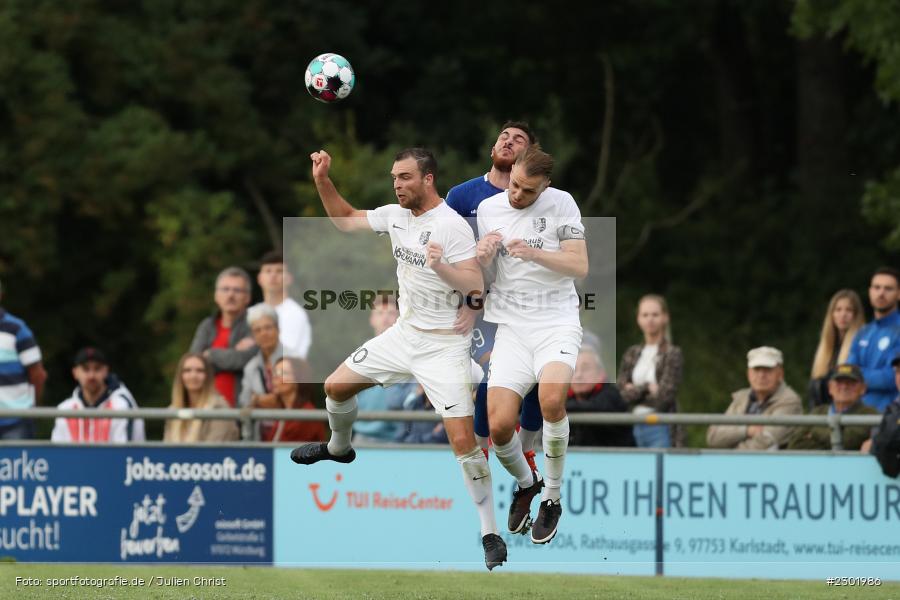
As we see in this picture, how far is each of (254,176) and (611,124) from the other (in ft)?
23.4

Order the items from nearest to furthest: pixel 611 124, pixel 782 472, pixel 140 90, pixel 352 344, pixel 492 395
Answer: pixel 492 395 < pixel 782 472 < pixel 352 344 < pixel 140 90 < pixel 611 124

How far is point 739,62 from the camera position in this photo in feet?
93.0

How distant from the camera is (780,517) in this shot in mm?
12000

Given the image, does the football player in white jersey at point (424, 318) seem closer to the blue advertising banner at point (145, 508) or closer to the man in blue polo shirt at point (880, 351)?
the blue advertising banner at point (145, 508)

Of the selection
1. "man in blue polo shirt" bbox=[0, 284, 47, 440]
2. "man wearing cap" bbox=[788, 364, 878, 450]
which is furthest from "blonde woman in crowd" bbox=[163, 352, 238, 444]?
"man wearing cap" bbox=[788, 364, 878, 450]

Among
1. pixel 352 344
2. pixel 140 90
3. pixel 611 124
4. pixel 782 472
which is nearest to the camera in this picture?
pixel 782 472

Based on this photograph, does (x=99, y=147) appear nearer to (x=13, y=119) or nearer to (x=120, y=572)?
(x=13, y=119)

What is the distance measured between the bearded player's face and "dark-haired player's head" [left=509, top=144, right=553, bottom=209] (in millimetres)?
527

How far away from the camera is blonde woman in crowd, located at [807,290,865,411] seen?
12.8 meters

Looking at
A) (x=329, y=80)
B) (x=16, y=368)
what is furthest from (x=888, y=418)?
(x=16, y=368)

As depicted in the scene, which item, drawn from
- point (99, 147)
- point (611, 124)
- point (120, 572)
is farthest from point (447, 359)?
point (611, 124)

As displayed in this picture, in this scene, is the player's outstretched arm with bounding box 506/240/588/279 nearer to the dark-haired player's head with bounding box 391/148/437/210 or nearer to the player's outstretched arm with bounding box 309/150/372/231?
the dark-haired player's head with bounding box 391/148/437/210

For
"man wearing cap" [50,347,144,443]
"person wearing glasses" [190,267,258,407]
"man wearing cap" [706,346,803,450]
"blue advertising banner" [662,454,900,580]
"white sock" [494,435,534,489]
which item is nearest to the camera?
"white sock" [494,435,534,489]

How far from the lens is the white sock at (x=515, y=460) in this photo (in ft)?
34.4
